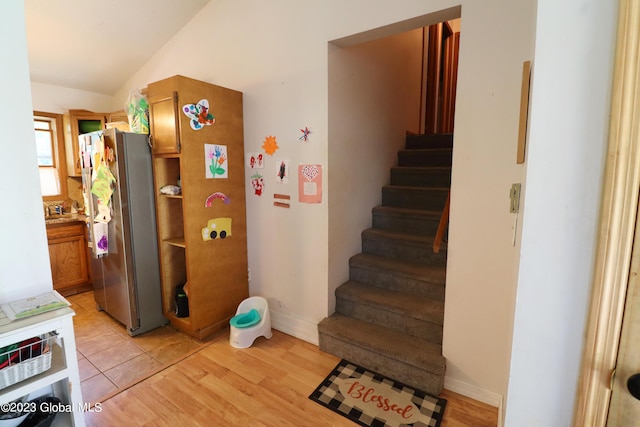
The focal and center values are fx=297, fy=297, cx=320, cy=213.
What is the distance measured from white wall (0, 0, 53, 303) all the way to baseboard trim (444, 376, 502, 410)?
7.83 ft

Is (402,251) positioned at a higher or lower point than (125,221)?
lower

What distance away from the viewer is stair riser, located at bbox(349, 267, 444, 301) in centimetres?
228

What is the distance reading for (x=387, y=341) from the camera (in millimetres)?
2092

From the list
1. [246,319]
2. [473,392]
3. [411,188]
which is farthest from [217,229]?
[473,392]

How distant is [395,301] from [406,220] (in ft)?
2.66

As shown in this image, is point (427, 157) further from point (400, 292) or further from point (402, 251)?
point (400, 292)

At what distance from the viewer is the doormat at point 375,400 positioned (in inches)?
66.6

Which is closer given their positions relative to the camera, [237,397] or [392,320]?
[237,397]

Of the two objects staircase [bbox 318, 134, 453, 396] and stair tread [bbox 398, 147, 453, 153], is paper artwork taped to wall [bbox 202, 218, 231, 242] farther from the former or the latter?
stair tread [bbox 398, 147, 453, 153]

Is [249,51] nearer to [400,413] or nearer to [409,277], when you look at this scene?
[409,277]

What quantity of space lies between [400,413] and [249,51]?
285cm

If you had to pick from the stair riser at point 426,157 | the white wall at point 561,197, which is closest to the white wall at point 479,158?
the white wall at point 561,197

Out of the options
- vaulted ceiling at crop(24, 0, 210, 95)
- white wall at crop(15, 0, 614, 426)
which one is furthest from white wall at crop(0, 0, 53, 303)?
vaulted ceiling at crop(24, 0, 210, 95)

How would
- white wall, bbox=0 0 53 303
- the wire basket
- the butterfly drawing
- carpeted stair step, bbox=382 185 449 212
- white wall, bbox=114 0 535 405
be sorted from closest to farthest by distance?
the wire basket
white wall, bbox=0 0 53 303
white wall, bbox=114 0 535 405
the butterfly drawing
carpeted stair step, bbox=382 185 449 212
